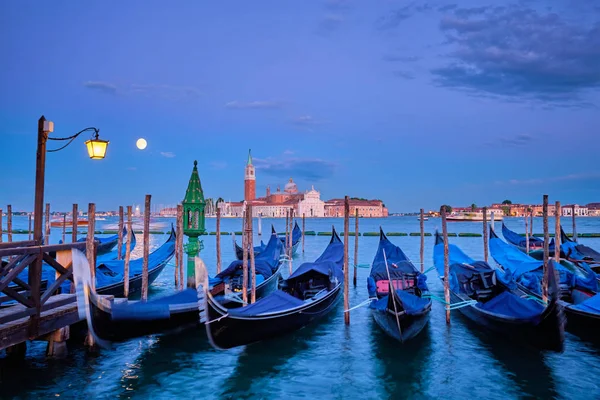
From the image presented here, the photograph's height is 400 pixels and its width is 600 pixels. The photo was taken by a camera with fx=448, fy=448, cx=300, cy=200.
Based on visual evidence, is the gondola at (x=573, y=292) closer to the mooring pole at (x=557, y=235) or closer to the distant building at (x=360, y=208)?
the mooring pole at (x=557, y=235)

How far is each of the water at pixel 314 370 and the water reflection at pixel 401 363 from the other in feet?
0.04

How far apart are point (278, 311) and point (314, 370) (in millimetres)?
731

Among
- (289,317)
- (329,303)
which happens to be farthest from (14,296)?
(329,303)

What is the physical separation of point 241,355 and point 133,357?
1.18 meters

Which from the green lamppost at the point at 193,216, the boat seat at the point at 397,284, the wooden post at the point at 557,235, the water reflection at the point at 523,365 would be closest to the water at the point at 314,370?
the water reflection at the point at 523,365

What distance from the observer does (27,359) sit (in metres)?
4.63

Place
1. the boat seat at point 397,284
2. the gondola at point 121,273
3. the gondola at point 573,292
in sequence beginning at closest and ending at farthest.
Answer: the gondola at point 573,292, the boat seat at point 397,284, the gondola at point 121,273

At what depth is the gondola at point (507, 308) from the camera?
13.9ft

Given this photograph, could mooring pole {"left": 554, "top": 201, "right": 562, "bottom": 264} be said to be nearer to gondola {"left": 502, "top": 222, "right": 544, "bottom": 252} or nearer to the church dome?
gondola {"left": 502, "top": 222, "right": 544, "bottom": 252}

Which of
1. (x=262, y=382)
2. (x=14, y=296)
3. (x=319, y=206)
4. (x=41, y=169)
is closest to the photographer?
(x=14, y=296)

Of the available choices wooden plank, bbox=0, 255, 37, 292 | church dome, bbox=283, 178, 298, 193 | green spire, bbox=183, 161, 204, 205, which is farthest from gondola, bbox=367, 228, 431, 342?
church dome, bbox=283, 178, 298, 193

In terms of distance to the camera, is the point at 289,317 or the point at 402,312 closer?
the point at 402,312

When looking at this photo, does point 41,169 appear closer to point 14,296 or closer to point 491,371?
point 14,296

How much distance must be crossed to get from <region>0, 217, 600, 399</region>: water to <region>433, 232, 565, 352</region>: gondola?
Result: 309mm
